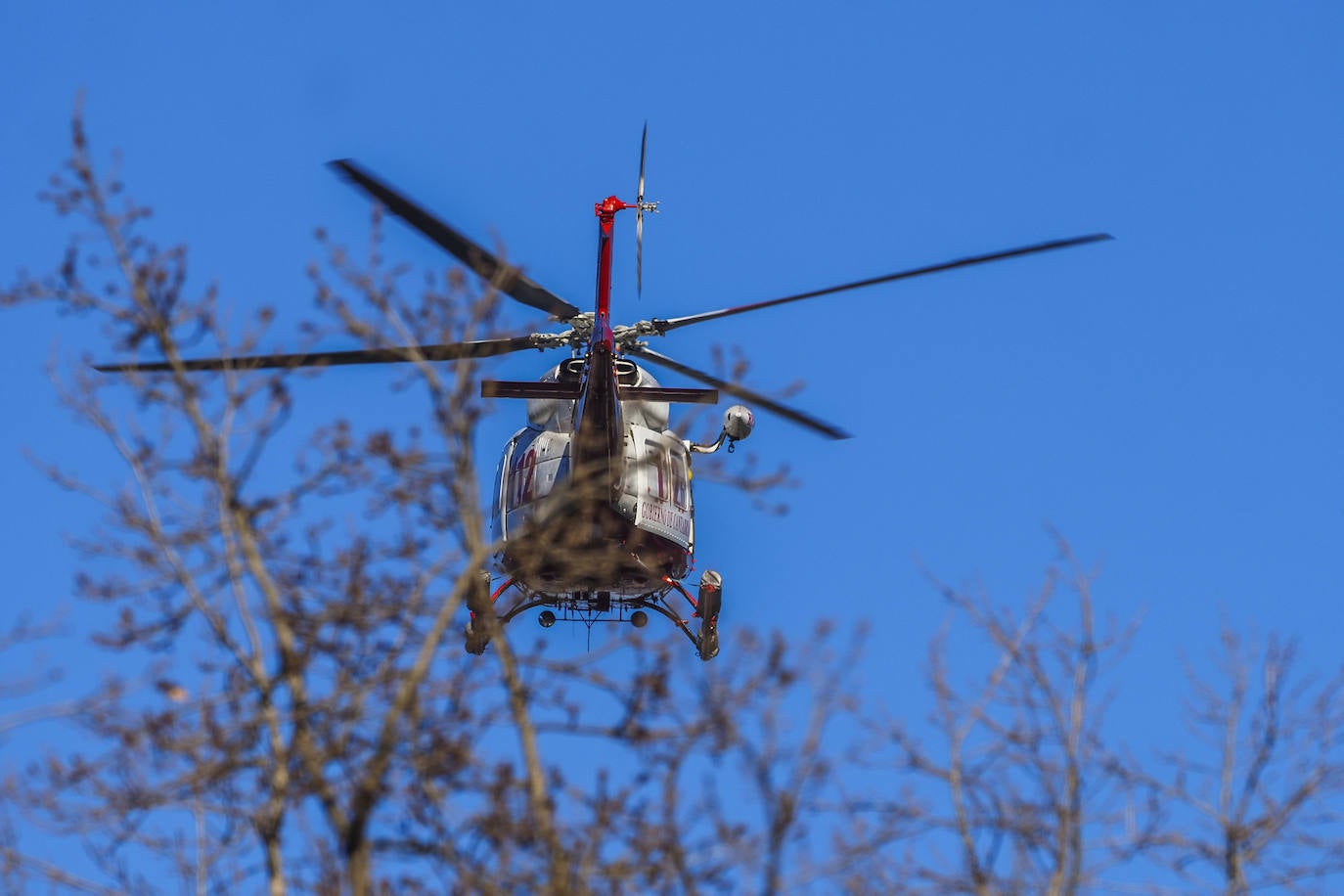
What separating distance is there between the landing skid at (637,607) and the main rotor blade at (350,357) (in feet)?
11.0

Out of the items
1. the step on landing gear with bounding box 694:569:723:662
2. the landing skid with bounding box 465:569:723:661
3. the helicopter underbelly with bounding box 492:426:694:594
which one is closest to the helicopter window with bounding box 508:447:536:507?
the helicopter underbelly with bounding box 492:426:694:594

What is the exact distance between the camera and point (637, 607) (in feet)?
92.2

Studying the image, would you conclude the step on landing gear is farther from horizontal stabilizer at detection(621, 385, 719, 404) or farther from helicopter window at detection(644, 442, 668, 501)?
horizontal stabilizer at detection(621, 385, 719, 404)

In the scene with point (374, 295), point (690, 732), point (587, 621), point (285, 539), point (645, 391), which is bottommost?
point (690, 732)

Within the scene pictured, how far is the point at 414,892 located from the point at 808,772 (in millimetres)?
2504

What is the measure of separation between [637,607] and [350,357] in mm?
5593

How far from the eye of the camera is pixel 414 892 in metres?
12.5

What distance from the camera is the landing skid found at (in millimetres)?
27594

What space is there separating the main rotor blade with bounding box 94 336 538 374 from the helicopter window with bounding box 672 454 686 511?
2459 millimetres

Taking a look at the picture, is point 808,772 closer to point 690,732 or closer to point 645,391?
point 690,732

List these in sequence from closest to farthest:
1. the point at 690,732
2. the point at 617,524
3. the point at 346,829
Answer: the point at 346,829, the point at 690,732, the point at 617,524

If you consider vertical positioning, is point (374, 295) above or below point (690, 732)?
above

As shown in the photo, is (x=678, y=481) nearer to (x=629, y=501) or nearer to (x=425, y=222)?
(x=629, y=501)

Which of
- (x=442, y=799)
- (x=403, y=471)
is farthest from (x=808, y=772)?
(x=403, y=471)
